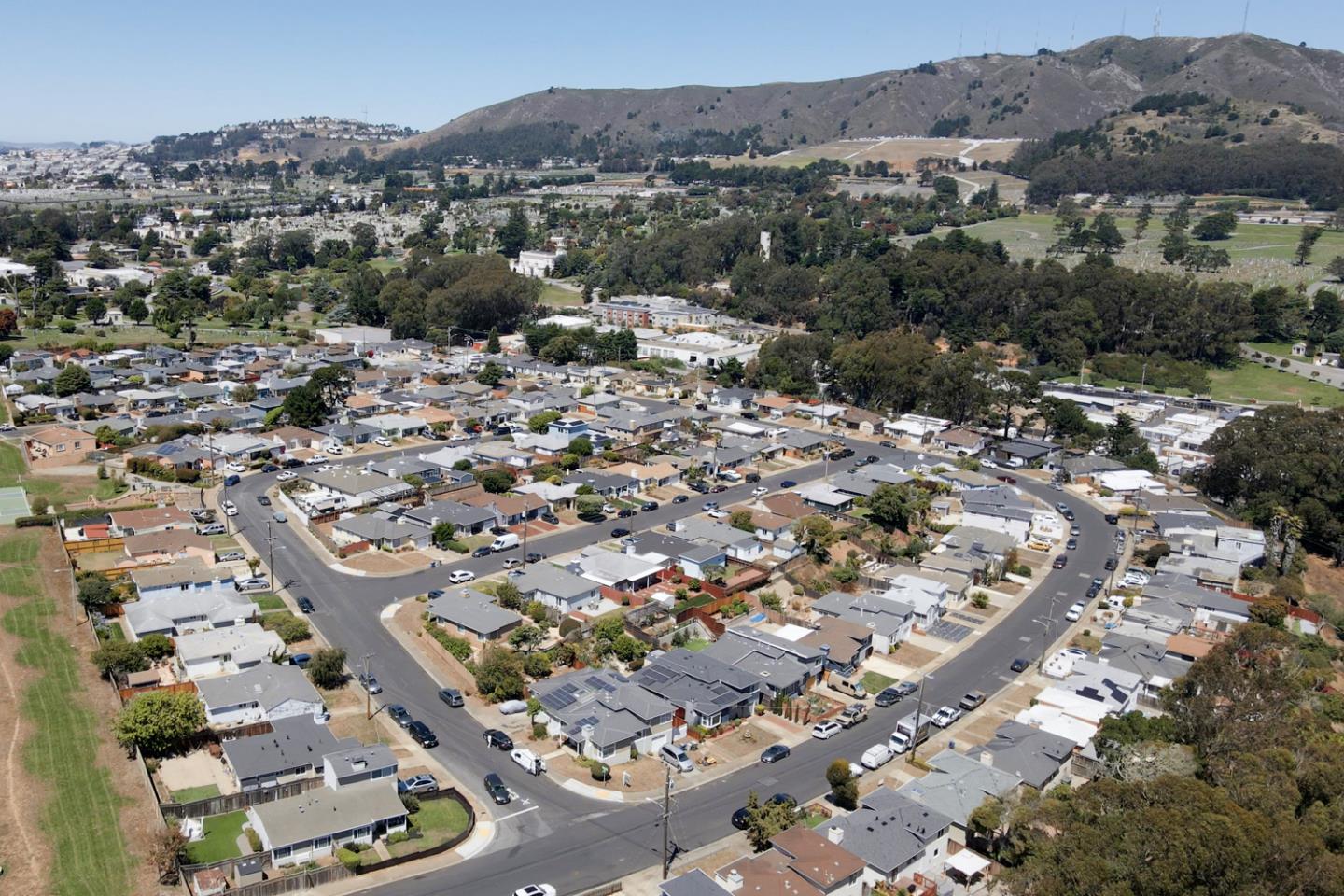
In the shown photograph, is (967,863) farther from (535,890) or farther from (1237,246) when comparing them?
(1237,246)

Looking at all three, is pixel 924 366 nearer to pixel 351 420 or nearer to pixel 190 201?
pixel 351 420

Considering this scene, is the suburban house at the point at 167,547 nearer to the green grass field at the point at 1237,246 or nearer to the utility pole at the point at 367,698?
the utility pole at the point at 367,698

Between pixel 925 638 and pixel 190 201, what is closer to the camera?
pixel 925 638

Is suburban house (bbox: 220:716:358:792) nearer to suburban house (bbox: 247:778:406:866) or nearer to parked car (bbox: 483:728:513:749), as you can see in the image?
suburban house (bbox: 247:778:406:866)

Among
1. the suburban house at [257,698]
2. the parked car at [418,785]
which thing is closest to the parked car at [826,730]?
the parked car at [418,785]

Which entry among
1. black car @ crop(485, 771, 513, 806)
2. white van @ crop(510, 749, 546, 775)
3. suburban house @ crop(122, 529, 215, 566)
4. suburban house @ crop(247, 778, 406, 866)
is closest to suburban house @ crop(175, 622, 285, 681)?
suburban house @ crop(247, 778, 406, 866)

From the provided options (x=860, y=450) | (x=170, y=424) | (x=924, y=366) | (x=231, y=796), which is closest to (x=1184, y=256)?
(x=924, y=366)
